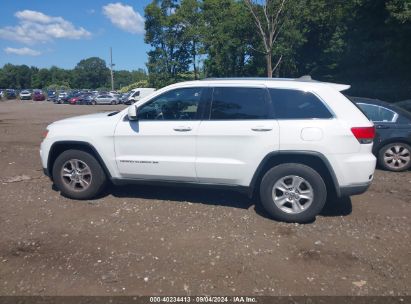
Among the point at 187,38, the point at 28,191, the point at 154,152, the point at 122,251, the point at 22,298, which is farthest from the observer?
the point at 187,38

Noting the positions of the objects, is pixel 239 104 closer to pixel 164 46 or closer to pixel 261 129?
pixel 261 129

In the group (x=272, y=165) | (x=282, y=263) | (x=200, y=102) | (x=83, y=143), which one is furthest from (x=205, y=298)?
(x=83, y=143)

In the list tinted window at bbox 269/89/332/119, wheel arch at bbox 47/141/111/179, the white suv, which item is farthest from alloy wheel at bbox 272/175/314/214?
wheel arch at bbox 47/141/111/179

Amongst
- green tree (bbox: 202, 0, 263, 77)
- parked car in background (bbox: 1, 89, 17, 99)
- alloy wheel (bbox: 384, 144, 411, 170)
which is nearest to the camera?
alloy wheel (bbox: 384, 144, 411, 170)

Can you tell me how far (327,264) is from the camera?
11.2 feet

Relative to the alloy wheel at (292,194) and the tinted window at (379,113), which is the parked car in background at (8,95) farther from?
the alloy wheel at (292,194)

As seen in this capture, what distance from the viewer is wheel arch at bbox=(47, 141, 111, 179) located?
489 centimetres

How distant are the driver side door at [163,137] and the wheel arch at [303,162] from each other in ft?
2.85

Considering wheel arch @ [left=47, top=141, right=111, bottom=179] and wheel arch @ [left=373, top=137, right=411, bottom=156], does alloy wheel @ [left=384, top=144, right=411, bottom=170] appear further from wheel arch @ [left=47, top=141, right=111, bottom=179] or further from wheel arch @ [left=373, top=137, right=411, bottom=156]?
wheel arch @ [left=47, top=141, right=111, bottom=179]

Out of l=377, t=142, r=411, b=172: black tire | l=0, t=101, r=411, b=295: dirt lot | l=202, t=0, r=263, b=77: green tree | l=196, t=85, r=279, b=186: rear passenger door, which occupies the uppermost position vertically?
l=202, t=0, r=263, b=77: green tree

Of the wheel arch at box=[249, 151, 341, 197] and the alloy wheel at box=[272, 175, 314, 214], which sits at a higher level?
the wheel arch at box=[249, 151, 341, 197]

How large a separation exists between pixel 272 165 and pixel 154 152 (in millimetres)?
1582

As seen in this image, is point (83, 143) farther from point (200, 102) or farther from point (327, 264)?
point (327, 264)

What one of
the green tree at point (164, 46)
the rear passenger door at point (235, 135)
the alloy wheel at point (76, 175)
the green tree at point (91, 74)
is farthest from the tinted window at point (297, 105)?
the green tree at point (91, 74)
